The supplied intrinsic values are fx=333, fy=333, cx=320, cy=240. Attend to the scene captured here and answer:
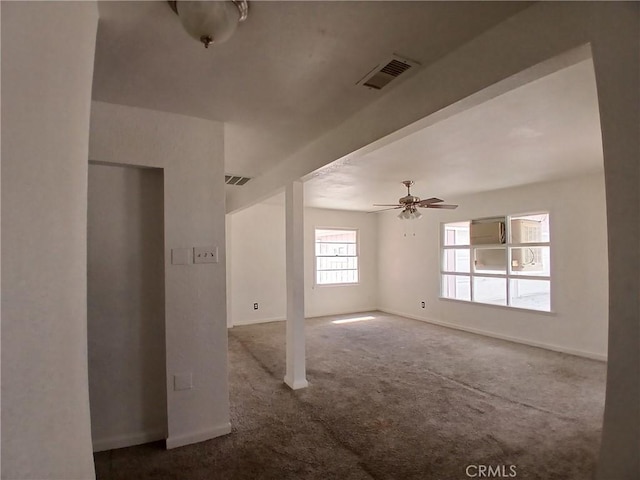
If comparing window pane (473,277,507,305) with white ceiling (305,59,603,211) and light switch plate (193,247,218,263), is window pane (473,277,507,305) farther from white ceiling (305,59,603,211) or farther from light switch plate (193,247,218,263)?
light switch plate (193,247,218,263)

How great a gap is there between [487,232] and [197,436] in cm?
545

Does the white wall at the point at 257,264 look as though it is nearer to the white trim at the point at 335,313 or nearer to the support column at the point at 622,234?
the white trim at the point at 335,313

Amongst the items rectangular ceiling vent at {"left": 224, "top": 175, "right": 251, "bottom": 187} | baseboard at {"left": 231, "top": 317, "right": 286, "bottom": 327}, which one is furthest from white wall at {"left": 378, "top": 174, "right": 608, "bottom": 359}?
rectangular ceiling vent at {"left": 224, "top": 175, "right": 251, "bottom": 187}

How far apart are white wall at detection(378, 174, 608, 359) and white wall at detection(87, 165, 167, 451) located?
5.24 meters

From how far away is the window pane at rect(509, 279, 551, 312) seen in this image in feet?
17.5

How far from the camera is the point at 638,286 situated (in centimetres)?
99

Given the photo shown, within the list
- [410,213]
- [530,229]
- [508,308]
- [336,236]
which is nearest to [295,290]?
[410,213]

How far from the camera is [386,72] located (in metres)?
1.88

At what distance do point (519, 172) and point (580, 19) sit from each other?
361 cm

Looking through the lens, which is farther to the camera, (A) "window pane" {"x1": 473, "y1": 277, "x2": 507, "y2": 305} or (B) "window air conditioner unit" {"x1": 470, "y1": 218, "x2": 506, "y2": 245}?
(A) "window pane" {"x1": 473, "y1": 277, "x2": 507, "y2": 305}

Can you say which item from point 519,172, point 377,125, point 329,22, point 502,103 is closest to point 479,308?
point 519,172

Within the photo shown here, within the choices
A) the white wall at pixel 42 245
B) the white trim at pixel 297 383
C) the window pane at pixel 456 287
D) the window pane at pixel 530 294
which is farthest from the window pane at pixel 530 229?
the white wall at pixel 42 245
